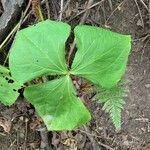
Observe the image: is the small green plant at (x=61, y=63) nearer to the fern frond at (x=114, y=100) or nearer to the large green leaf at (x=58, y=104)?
the large green leaf at (x=58, y=104)

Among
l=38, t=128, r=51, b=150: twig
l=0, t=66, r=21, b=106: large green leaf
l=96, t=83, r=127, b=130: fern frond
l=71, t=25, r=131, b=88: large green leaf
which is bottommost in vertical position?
l=38, t=128, r=51, b=150: twig

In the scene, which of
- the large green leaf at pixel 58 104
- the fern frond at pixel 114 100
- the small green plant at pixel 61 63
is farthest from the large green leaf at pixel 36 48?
the fern frond at pixel 114 100

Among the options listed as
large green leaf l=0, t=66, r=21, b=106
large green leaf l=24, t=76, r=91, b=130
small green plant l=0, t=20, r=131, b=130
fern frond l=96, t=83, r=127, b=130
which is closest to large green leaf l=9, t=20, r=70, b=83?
small green plant l=0, t=20, r=131, b=130

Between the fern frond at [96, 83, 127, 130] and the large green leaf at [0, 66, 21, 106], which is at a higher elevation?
the large green leaf at [0, 66, 21, 106]

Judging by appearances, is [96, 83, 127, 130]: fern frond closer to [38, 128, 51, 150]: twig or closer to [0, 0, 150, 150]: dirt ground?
[0, 0, 150, 150]: dirt ground

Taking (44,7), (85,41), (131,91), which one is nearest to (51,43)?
(85,41)

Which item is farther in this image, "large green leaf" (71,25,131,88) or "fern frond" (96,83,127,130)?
"fern frond" (96,83,127,130)
